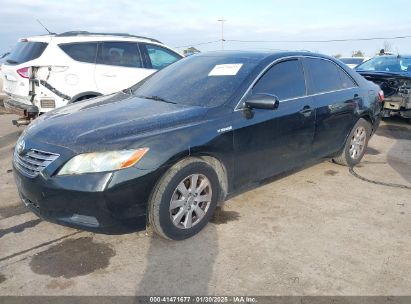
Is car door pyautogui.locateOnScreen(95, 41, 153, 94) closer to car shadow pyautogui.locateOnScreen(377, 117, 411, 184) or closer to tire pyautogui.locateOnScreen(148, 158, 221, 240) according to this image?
tire pyautogui.locateOnScreen(148, 158, 221, 240)

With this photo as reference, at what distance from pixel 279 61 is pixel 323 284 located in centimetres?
233

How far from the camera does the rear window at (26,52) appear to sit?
6.27 m

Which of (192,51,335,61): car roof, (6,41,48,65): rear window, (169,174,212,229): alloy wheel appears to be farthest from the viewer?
(6,41,48,65): rear window

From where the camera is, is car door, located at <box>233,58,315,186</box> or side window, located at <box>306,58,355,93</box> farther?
side window, located at <box>306,58,355,93</box>


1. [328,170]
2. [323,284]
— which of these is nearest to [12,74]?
[328,170]

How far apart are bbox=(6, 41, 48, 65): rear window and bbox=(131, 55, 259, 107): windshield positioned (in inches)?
104

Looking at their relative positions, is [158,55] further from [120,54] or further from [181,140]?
[181,140]

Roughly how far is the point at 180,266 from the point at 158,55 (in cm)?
538

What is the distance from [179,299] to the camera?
105 inches

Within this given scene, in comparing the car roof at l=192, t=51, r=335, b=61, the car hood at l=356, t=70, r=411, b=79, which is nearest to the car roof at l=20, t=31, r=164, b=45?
the car roof at l=192, t=51, r=335, b=61

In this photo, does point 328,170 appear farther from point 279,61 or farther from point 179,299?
point 179,299

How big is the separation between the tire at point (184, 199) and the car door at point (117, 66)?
389 cm

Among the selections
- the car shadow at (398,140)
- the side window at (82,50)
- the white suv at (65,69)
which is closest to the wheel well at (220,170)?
the car shadow at (398,140)

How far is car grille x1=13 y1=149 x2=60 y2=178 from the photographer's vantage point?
9.90ft
